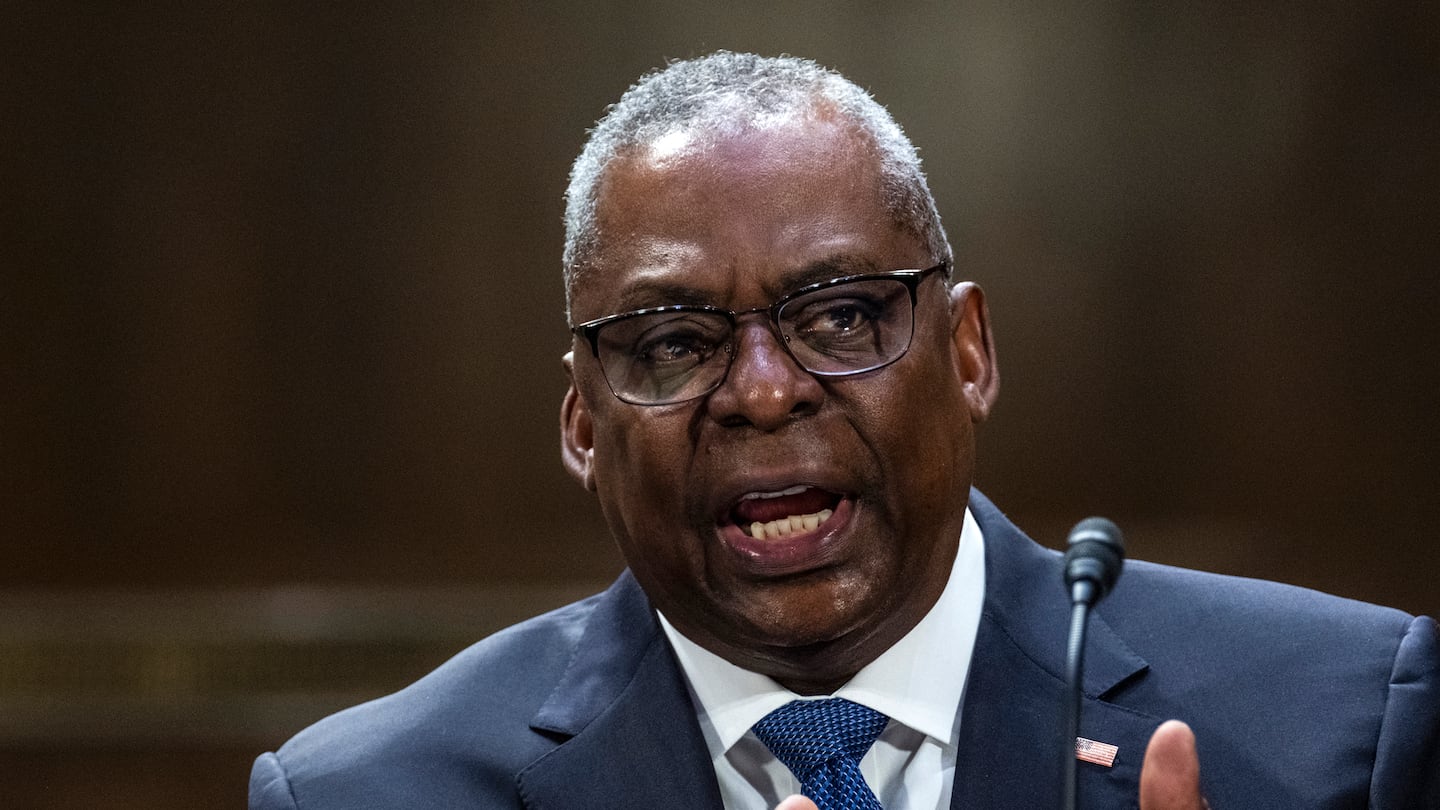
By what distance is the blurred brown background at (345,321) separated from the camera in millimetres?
3486

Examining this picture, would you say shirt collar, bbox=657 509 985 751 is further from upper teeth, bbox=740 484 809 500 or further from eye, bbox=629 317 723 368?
eye, bbox=629 317 723 368

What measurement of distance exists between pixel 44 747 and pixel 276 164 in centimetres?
144

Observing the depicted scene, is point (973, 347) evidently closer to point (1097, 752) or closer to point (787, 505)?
point (787, 505)

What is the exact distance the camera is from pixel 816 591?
1619 millimetres

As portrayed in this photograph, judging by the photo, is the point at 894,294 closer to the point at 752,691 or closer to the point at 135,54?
the point at 752,691

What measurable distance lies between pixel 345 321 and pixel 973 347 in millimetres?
2107

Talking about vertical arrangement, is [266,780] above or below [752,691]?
below

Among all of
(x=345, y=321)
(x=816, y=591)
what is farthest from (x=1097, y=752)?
(x=345, y=321)

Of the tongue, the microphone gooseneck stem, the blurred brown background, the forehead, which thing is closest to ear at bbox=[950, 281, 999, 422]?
the forehead

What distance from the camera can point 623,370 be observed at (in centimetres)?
173

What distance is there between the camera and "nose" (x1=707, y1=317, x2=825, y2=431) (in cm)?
159

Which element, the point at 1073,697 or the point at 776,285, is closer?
the point at 1073,697

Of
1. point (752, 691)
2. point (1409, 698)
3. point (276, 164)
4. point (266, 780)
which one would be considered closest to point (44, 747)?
point (276, 164)

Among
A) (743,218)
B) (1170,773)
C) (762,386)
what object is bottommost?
(1170,773)
